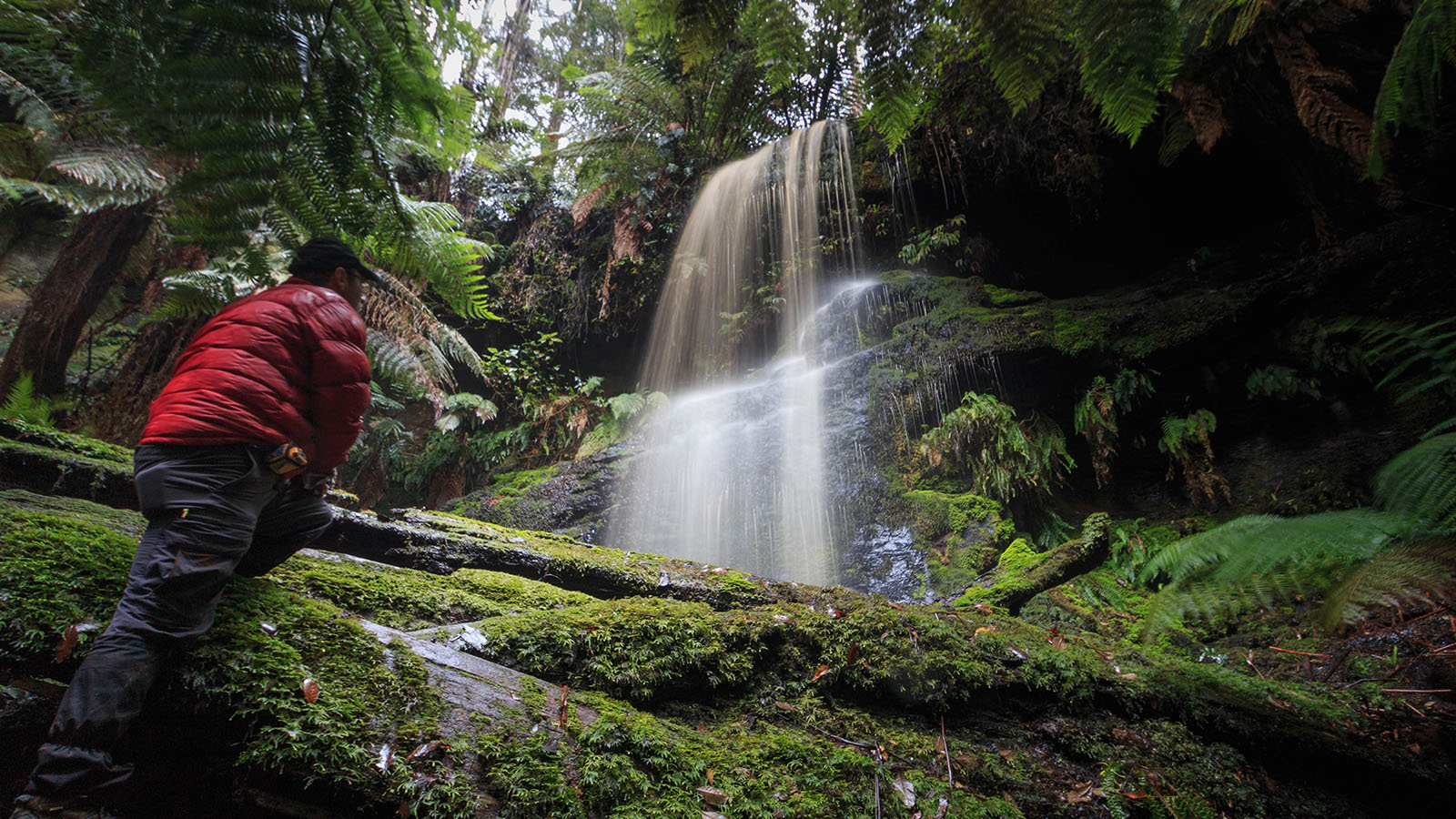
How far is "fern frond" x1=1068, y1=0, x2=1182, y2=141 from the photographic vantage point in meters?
1.23

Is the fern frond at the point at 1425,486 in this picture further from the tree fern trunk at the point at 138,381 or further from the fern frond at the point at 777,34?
the tree fern trunk at the point at 138,381

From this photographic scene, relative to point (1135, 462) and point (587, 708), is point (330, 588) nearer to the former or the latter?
point (587, 708)

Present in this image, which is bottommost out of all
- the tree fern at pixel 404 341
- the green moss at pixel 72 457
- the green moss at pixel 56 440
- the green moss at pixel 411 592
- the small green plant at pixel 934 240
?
the green moss at pixel 411 592

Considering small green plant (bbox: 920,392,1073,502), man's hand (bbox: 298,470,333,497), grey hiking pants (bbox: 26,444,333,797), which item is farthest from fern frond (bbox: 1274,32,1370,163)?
grey hiking pants (bbox: 26,444,333,797)

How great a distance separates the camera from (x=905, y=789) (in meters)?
1.65

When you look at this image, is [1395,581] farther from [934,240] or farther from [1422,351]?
[934,240]

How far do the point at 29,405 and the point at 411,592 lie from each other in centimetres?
533

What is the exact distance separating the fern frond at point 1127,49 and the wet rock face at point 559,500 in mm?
6132

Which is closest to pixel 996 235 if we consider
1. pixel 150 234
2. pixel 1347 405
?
pixel 1347 405

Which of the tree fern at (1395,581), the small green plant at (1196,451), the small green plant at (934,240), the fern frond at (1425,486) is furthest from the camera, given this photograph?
the small green plant at (934,240)

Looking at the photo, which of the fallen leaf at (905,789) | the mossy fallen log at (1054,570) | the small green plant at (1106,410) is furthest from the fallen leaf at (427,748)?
the small green plant at (1106,410)

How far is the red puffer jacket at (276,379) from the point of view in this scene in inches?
70.0

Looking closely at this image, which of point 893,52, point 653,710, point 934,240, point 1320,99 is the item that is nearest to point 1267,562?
point 893,52

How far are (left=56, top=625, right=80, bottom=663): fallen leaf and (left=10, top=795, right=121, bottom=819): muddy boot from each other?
1.13 feet
